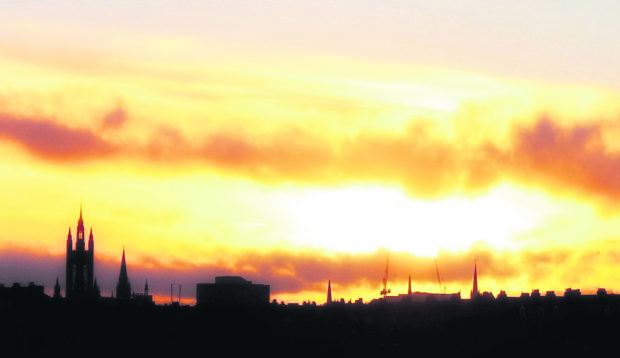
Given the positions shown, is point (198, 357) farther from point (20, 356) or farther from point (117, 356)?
point (20, 356)

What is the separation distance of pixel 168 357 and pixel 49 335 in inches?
657

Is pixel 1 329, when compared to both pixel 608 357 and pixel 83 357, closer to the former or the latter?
pixel 83 357

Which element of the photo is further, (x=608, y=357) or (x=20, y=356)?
(x=608, y=357)

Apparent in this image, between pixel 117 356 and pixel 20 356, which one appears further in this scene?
pixel 117 356

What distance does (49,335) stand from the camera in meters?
196

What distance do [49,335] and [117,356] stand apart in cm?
1037

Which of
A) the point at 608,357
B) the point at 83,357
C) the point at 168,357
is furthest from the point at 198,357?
the point at 608,357

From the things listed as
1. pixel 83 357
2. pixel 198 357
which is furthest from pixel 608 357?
pixel 83 357

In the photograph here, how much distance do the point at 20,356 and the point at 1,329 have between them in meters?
15.6

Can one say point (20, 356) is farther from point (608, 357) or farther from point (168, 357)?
point (608, 357)

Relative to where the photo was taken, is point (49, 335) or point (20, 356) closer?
point (20, 356)

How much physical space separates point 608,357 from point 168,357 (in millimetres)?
61557

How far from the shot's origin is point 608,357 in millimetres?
199375

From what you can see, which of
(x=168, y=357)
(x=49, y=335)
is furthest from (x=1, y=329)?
(x=168, y=357)
